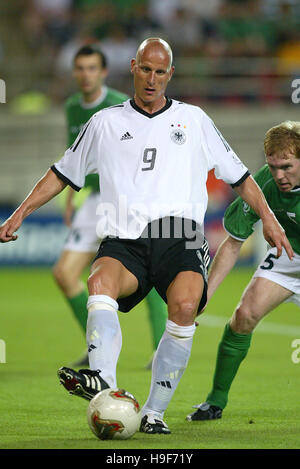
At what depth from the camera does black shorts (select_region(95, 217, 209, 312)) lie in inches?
201

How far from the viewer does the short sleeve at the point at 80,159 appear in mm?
5309

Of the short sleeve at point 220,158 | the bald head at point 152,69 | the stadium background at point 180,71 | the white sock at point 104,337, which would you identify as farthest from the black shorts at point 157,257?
the stadium background at point 180,71

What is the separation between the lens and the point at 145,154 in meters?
5.16

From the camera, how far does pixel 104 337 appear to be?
4.81 meters

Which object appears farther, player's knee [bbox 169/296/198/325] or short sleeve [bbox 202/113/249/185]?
short sleeve [bbox 202/113/249/185]

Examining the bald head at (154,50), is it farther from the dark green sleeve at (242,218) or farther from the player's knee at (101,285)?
the player's knee at (101,285)

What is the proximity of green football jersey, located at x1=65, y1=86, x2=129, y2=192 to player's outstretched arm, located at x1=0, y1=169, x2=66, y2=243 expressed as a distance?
2.44 metres

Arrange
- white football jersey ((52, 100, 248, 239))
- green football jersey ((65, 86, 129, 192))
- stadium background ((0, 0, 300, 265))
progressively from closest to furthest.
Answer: white football jersey ((52, 100, 248, 239)) < green football jersey ((65, 86, 129, 192)) < stadium background ((0, 0, 300, 265))

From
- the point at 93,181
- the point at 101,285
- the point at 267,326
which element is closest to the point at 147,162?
the point at 101,285

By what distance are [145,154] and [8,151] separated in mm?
12993

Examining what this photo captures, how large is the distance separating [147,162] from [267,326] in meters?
5.74

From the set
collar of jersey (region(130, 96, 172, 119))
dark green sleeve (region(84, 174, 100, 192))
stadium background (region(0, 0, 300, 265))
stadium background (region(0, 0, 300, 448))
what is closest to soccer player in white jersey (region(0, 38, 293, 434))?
collar of jersey (region(130, 96, 172, 119))

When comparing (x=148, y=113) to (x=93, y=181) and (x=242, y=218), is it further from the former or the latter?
(x=93, y=181)

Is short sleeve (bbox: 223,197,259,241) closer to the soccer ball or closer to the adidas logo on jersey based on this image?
the adidas logo on jersey
